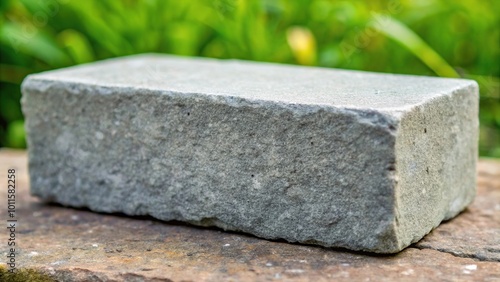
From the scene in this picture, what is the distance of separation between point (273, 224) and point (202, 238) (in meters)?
0.19

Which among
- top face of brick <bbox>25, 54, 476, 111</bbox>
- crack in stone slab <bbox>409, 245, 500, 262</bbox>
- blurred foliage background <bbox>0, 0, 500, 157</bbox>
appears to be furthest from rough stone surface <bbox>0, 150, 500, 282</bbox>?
blurred foliage background <bbox>0, 0, 500, 157</bbox>

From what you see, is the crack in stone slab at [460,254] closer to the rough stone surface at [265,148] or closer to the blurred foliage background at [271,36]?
A: the rough stone surface at [265,148]

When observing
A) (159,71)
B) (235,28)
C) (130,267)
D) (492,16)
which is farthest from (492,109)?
(130,267)

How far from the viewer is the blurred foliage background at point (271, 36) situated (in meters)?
2.96

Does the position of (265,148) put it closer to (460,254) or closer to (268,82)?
(268,82)

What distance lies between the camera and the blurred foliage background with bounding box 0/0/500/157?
9.70 ft

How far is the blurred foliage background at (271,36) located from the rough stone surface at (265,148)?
0.82 meters

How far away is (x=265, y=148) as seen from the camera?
1704mm

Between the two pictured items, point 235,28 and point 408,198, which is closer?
point 408,198

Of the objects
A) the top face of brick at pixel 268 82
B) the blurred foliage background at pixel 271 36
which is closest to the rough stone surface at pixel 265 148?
the top face of brick at pixel 268 82

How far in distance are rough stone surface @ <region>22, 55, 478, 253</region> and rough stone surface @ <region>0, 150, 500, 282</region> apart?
36 mm

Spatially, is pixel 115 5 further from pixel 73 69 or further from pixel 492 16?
pixel 492 16

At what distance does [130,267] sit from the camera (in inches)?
64.8

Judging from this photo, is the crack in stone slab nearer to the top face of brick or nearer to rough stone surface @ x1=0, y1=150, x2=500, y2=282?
rough stone surface @ x1=0, y1=150, x2=500, y2=282
